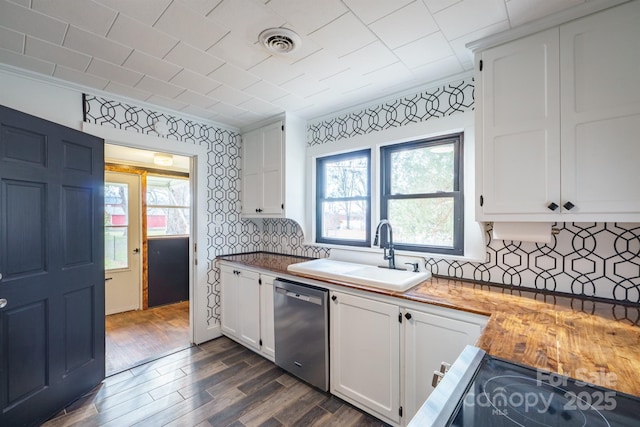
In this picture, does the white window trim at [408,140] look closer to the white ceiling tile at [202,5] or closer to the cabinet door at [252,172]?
the cabinet door at [252,172]

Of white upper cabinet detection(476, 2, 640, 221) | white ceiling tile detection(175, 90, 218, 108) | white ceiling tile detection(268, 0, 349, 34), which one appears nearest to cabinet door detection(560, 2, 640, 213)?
white upper cabinet detection(476, 2, 640, 221)

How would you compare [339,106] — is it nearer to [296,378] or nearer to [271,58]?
[271,58]

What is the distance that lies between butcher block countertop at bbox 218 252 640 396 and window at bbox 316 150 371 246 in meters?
0.93

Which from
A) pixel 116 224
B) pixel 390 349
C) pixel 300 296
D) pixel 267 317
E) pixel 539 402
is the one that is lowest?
pixel 267 317

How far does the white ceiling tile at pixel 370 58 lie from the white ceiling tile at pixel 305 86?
1.13 feet

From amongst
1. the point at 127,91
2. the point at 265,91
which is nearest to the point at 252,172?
the point at 265,91

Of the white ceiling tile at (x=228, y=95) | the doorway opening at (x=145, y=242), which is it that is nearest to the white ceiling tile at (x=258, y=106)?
the white ceiling tile at (x=228, y=95)

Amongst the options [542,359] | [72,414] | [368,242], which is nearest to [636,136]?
[542,359]

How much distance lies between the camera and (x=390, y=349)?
1.72 m

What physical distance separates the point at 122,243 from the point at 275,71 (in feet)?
11.7

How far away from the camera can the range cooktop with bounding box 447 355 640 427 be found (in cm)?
69

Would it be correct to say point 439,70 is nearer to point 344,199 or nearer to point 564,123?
point 564,123

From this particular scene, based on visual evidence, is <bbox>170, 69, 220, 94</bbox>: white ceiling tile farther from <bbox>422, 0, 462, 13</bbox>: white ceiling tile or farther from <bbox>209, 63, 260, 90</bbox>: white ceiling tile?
<bbox>422, 0, 462, 13</bbox>: white ceiling tile

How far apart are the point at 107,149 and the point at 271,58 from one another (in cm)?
309
